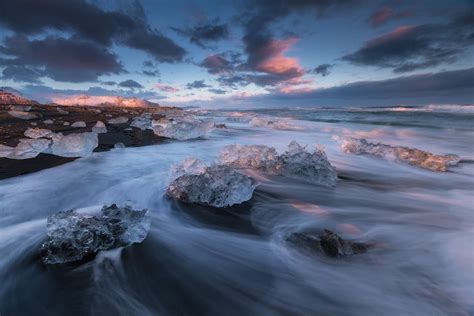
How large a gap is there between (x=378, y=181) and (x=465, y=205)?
66.5 inches

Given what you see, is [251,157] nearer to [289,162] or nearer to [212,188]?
[289,162]

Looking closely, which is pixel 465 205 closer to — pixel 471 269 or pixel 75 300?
pixel 471 269

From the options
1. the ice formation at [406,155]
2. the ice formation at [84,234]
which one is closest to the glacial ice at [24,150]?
the ice formation at [84,234]

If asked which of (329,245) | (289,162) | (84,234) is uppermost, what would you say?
(289,162)

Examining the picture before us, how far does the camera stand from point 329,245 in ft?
10.1

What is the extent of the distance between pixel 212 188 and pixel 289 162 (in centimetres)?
250

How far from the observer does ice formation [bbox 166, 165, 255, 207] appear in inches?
168

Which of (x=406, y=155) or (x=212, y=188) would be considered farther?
(x=406, y=155)

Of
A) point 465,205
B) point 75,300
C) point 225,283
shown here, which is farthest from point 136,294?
point 465,205

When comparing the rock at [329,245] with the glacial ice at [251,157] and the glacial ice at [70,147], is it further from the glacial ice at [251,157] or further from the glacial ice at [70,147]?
the glacial ice at [70,147]

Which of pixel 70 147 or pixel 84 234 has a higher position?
pixel 84 234

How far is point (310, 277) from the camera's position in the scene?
269 cm

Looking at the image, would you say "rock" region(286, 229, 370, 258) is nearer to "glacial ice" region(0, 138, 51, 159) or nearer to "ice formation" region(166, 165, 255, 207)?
"ice formation" region(166, 165, 255, 207)

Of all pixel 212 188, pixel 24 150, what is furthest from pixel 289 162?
pixel 24 150
